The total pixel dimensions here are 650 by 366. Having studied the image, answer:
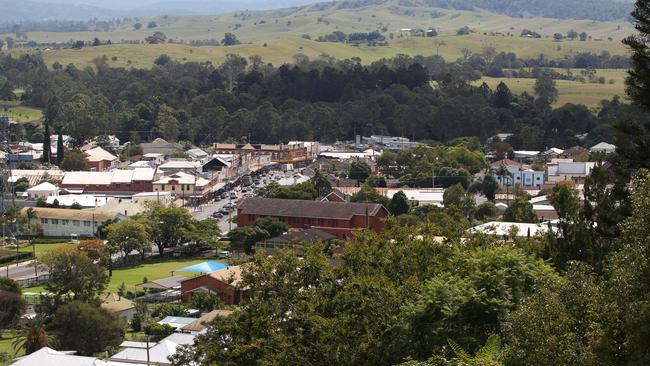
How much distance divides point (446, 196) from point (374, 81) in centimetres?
4290

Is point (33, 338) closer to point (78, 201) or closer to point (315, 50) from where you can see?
point (78, 201)

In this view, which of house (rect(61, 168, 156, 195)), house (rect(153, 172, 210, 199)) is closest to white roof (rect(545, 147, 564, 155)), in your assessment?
house (rect(153, 172, 210, 199))

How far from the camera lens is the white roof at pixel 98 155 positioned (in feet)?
214

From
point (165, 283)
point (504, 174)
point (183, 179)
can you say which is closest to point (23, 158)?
point (183, 179)

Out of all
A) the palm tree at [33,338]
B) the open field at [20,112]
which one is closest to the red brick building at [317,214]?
the palm tree at [33,338]

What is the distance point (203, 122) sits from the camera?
81938 millimetres

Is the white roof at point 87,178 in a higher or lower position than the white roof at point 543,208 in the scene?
lower

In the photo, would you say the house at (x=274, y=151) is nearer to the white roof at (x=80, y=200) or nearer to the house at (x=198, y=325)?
the white roof at (x=80, y=200)

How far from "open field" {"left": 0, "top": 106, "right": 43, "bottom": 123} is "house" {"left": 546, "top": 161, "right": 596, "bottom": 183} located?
43.3 m

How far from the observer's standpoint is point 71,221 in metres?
45.6

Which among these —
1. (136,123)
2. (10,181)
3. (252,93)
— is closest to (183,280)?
(10,181)

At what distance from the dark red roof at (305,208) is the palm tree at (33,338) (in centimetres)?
1630

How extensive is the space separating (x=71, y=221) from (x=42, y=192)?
26.2ft

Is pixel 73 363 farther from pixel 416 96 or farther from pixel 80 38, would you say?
pixel 80 38
